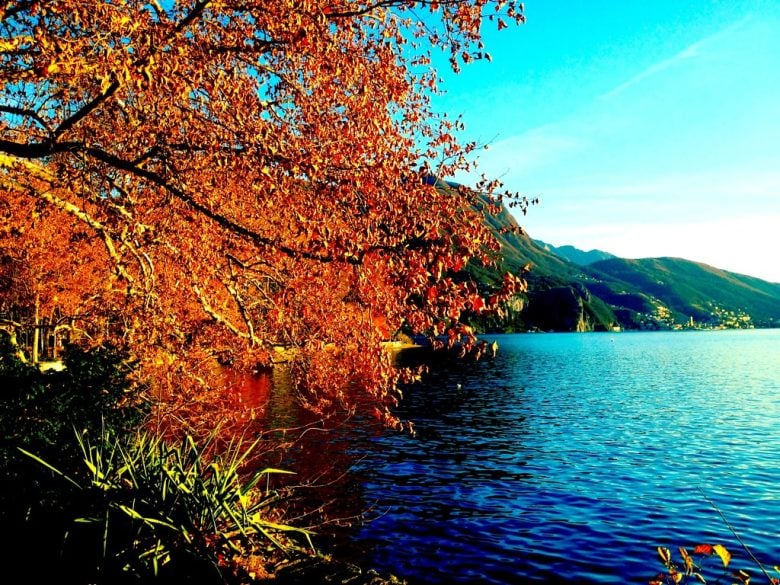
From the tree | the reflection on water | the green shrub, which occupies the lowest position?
the reflection on water

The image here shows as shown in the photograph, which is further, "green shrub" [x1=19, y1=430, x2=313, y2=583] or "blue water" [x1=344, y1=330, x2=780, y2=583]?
"blue water" [x1=344, y1=330, x2=780, y2=583]

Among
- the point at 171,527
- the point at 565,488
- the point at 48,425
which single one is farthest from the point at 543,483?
the point at 48,425

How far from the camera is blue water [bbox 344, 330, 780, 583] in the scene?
17625 millimetres

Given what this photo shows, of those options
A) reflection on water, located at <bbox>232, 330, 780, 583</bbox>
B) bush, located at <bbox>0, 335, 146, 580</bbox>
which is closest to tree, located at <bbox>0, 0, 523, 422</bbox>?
bush, located at <bbox>0, 335, 146, 580</bbox>

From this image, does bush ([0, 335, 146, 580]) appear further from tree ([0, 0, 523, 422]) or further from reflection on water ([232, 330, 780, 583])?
reflection on water ([232, 330, 780, 583])

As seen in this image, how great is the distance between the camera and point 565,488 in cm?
2448

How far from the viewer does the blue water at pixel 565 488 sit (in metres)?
17.6

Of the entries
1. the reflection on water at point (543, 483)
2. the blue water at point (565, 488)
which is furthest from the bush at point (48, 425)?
the blue water at point (565, 488)

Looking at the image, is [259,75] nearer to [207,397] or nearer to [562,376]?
[207,397]

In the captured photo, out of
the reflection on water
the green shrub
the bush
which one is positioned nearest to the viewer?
the green shrub

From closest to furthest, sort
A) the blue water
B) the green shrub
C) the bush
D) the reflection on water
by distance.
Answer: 1. the green shrub
2. the bush
3. the blue water
4. the reflection on water

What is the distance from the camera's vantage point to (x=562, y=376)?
266ft

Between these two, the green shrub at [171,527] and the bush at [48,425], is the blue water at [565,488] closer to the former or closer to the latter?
the green shrub at [171,527]

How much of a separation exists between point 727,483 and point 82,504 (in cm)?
2563
